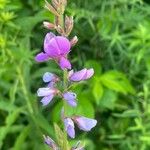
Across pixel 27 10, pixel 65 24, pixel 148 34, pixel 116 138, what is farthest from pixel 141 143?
pixel 65 24

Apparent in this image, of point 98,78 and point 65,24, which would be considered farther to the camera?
point 98,78

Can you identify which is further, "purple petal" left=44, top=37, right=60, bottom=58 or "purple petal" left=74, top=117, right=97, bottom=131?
"purple petal" left=74, top=117, right=97, bottom=131

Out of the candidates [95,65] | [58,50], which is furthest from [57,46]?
[95,65]

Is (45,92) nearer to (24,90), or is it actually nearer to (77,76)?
(77,76)

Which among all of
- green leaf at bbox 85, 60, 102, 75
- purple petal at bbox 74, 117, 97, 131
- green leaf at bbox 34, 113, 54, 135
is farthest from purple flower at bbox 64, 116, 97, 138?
green leaf at bbox 85, 60, 102, 75

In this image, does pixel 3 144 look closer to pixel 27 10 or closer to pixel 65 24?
pixel 27 10

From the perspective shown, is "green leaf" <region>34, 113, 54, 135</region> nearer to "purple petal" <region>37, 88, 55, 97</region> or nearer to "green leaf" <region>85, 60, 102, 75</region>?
"green leaf" <region>85, 60, 102, 75</region>

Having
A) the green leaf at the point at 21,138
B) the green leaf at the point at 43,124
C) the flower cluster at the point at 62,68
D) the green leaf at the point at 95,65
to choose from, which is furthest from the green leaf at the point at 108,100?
the flower cluster at the point at 62,68

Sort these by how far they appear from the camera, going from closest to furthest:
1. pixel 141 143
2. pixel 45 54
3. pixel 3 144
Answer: pixel 45 54
pixel 141 143
pixel 3 144
